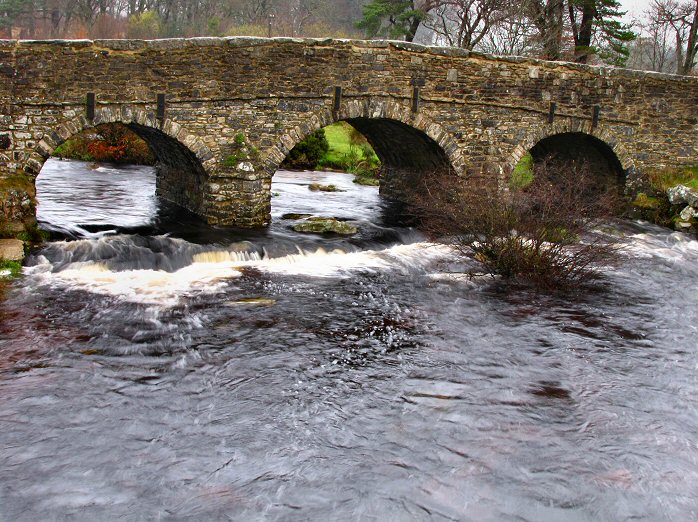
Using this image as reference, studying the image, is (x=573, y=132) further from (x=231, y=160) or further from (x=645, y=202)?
(x=231, y=160)

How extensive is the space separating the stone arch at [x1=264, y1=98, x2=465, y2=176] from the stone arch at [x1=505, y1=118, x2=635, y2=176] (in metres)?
1.65

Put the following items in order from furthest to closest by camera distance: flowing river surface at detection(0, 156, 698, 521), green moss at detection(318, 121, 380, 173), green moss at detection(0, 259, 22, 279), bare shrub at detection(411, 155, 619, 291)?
green moss at detection(318, 121, 380, 173) < bare shrub at detection(411, 155, 619, 291) < green moss at detection(0, 259, 22, 279) < flowing river surface at detection(0, 156, 698, 521)

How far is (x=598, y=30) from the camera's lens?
2648cm

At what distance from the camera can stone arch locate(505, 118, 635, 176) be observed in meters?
18.0

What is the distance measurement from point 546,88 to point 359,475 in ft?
45.5

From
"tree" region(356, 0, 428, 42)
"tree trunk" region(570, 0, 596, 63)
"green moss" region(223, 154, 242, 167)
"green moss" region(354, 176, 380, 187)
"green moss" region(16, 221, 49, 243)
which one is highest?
"tree" region(356, 0, 428, 42)

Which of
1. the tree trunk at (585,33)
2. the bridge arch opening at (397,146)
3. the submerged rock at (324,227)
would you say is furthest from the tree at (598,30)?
the submerged rock at (324,227)

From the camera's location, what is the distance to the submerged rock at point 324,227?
16.1 m

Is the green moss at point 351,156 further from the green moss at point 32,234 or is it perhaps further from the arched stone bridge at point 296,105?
the green moss at point 32,234

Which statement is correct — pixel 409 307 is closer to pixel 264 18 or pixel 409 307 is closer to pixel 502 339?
pixel 502 339

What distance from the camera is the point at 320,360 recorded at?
358 inches

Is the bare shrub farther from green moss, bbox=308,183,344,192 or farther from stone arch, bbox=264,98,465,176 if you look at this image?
green moss, bbox=308,183,344,192

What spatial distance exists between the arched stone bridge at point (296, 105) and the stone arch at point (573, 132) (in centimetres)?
4

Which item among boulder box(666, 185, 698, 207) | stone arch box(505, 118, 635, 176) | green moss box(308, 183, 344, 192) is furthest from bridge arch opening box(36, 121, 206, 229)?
boulder box(666, 185, 698, 207)
